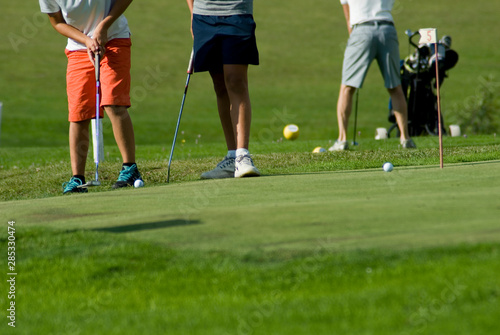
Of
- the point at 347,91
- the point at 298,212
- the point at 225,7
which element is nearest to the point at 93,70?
the point at 225,7

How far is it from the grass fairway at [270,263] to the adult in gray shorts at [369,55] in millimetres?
3926

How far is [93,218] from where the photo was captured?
15.2 feet

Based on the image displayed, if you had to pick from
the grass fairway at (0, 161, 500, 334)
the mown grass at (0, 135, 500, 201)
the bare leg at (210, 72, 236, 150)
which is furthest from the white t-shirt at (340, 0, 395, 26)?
the grass fairway at (0, 161, 500, 334)

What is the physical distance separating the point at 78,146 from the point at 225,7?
176cm

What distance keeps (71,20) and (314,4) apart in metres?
40.2

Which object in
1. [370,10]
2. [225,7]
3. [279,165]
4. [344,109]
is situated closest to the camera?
[225,7]

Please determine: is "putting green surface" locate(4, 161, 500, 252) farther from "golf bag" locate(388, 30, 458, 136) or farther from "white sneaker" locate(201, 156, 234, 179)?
"golf bag" locate(388, 30, 458, 136)

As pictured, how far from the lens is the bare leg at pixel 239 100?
6379 millimetres

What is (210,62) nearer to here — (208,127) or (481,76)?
(208,127)

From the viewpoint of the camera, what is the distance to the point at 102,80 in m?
6.71

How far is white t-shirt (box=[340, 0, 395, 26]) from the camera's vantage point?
29.4 feet

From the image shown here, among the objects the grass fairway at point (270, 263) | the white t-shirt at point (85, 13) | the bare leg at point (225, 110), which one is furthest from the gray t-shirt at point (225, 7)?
the grass fairway at point (270, 263)

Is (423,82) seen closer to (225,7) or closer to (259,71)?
(225,7)

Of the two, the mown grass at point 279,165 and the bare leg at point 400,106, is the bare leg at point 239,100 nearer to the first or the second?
the mown grass at point 279,165
